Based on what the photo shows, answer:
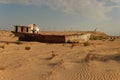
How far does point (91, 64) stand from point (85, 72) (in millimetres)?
970

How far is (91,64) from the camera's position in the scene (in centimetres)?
1234

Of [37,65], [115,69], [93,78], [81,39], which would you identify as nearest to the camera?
[93,78]

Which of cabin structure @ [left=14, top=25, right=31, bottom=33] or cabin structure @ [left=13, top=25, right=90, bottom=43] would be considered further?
cabin structure @ [left=14, top=25, right=31, bottom=33]

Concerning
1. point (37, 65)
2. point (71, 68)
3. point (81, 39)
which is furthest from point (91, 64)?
point (81, 39)

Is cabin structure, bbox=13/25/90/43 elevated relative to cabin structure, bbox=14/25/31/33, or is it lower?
lower

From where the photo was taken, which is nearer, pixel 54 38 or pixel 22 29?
pixel 54 38

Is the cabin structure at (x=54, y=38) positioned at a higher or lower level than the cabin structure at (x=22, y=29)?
lower

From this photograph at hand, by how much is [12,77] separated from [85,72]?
3.23 metres

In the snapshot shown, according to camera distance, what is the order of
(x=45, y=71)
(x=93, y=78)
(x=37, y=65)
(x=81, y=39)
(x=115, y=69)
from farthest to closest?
(x=81, y=39) → (x=37, y=65) → (x=45, y=71) → (x=115, y=69) → (x=93, y=78)

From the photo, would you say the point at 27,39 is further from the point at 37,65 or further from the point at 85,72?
the point at 85,72

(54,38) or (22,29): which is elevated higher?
(22,29)

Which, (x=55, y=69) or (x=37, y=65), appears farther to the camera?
(x=37, y=65)

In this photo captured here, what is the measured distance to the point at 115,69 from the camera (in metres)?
11.4

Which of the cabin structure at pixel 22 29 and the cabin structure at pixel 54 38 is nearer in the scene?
the cabin structure at pixel 54 38
